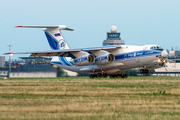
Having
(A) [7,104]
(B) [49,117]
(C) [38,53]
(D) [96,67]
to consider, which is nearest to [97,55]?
(D) [96,67]

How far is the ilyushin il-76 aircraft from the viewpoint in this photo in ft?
108

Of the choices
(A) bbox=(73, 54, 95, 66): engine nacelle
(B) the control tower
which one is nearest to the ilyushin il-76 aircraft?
(A) bbox=(73, 54, 95, 66): engine nacelle

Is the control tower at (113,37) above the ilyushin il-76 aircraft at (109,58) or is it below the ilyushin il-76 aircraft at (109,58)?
above

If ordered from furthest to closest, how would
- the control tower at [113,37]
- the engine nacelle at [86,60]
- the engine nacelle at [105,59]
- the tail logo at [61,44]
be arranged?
the control tower at [113,37], the tail logo at [61,44], the engine nacelle at [86,60], the engine nacelle at [105,59]

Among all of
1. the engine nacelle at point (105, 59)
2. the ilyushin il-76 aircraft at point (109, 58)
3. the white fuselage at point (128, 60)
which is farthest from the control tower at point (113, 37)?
the engine nacelle at point (105, 59)

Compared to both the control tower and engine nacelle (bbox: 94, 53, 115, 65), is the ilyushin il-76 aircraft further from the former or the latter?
the control tower

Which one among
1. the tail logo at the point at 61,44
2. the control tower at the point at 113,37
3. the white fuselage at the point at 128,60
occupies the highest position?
the control tower at the point at 113,37

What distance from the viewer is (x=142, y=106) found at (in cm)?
1192

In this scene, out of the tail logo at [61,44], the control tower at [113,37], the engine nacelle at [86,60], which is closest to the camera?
the engine nacelle at [86,60]

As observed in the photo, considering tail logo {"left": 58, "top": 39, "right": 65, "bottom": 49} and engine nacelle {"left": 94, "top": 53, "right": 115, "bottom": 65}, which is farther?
tail logo {"left": 58, "top": 39, "right": 65, "bottom": 49}

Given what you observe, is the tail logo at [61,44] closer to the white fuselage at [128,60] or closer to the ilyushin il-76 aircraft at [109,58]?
the ilyushin il-76 aircraft at [109,58]

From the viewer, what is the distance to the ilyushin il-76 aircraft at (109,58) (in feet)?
108

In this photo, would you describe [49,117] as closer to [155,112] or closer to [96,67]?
[155,112]

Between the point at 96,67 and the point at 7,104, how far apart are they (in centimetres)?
2366
